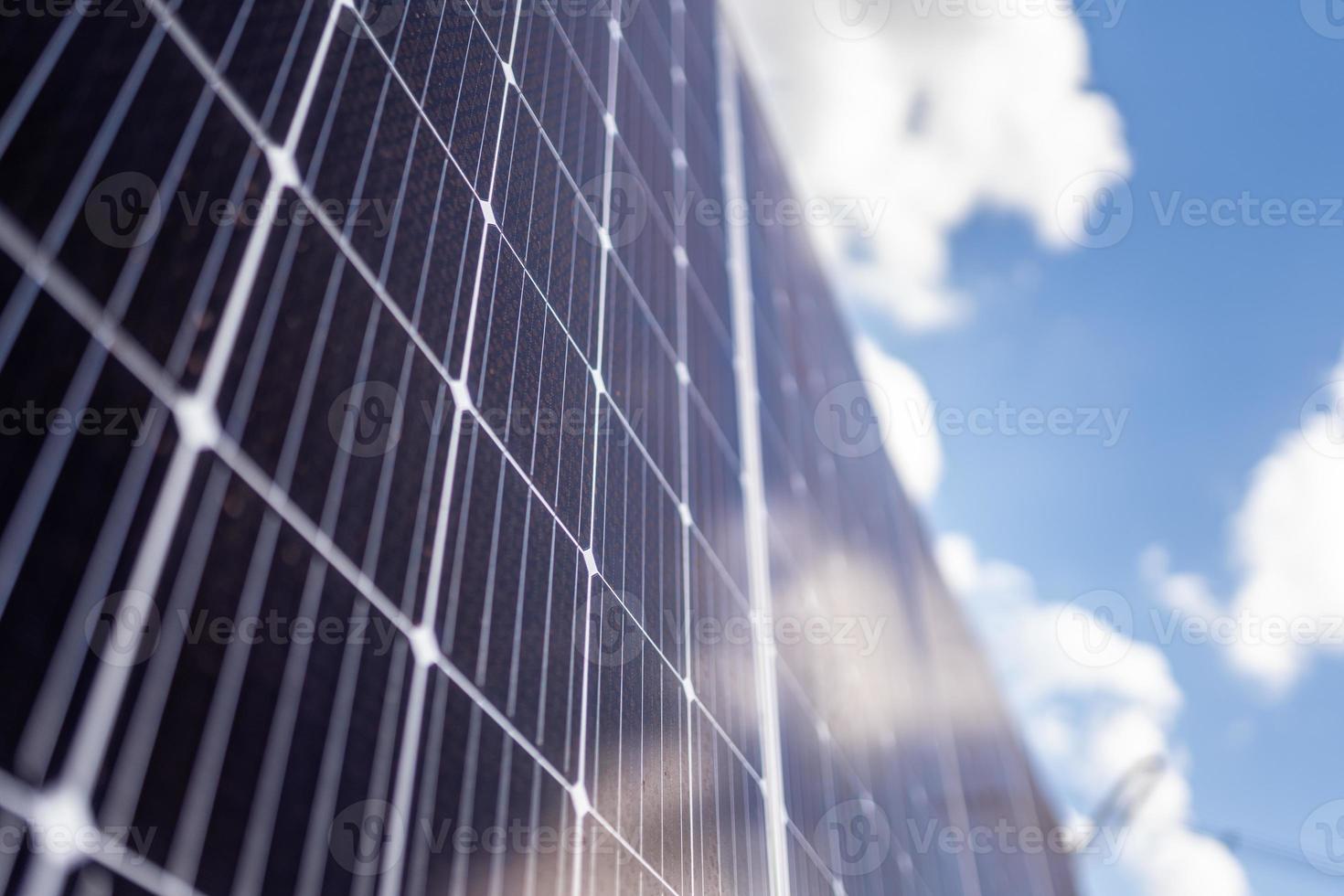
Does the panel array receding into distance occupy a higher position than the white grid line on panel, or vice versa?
the white grid line on panel

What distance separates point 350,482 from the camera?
2.93 meters

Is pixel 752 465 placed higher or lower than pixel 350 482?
higher

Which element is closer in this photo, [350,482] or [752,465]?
[350,482]

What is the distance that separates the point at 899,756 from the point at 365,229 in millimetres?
10084

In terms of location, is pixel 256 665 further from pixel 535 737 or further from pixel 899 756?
pixel 899 756

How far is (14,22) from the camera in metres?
2.21

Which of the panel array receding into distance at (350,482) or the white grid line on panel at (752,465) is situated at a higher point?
the white grid line on panel at (752,465)

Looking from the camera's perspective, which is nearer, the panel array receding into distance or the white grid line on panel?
the panel array receding into distance

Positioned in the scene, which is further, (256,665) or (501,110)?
(501,110)

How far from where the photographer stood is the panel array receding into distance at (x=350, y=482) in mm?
2029

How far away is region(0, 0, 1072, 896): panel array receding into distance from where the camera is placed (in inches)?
79.9

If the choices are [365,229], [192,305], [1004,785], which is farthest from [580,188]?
[1004,785]

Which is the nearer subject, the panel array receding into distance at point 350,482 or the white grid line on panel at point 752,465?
the panel array receding into distance at point 350,482

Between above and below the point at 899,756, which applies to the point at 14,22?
below
